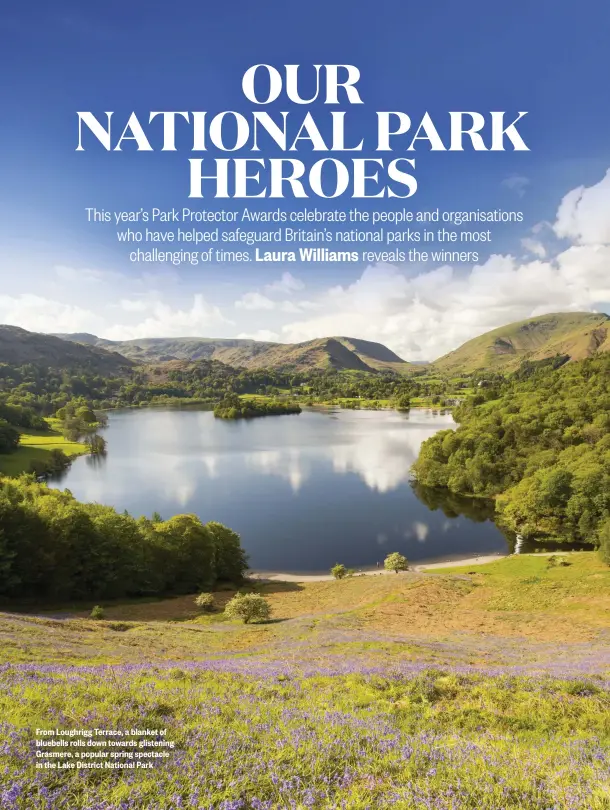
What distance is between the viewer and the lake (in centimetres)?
5950

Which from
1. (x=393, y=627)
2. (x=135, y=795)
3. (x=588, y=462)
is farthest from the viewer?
(x=588, y=462)

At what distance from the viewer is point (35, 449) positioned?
368ft

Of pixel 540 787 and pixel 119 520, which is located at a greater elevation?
pixel 540 787

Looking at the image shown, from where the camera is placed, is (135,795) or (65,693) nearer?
(135,795)

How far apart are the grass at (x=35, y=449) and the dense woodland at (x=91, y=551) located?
173 ft

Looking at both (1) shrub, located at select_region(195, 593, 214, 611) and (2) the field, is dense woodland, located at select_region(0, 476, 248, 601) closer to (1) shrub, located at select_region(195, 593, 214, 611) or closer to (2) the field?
(1) shrub, located at select_region(195, 593, 214, 611)

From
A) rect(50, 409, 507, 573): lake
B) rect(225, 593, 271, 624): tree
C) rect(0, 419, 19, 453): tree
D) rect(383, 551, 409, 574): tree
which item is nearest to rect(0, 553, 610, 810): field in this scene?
rect(225, 593, 271, 624): tree

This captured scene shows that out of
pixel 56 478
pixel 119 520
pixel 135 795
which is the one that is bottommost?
pixel 56 478

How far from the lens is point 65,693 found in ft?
21.6

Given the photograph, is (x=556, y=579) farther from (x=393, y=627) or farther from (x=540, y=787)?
(x=540, y=787)

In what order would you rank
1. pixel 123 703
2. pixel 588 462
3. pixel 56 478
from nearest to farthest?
pixel 123 703, pixel 588 462, pixel 56 478

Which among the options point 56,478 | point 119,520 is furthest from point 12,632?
point 56,478

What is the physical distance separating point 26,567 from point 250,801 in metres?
38.9

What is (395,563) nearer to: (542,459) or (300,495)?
(300,495)
